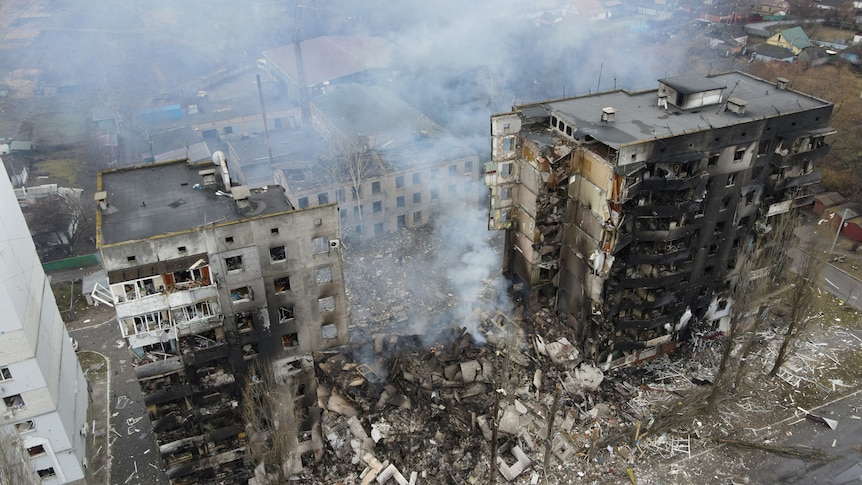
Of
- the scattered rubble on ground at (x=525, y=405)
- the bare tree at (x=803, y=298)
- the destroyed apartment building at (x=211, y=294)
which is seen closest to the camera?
the destroyed apartment building at (x=211, y=294)

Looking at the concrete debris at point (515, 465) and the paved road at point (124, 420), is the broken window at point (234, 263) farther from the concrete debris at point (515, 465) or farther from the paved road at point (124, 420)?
the concrete debris at point (515, 465)

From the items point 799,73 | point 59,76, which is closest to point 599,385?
point 799,73

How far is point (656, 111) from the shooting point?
36.5 meters

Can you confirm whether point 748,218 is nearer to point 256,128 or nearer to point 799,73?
point 799,73

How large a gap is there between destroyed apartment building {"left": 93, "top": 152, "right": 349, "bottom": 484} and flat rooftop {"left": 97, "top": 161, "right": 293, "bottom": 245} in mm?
56

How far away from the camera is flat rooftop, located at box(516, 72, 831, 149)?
33.9m

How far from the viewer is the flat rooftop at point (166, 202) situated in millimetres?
26922

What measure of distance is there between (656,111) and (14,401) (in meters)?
36.9

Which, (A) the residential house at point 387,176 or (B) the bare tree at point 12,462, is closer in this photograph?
(B) the bare tree at point 12,462

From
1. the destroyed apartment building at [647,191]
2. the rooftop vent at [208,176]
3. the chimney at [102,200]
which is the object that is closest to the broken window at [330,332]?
the rooftop vent at [208,176]

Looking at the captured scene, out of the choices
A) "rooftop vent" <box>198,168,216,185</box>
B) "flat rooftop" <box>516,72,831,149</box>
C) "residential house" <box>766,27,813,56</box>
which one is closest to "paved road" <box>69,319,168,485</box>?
"rooftop vent" <box>198,168,216,185</box>

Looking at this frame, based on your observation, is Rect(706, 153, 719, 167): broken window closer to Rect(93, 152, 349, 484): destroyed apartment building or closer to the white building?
Rect(93, 152, 349, 484): destroyed apartment building

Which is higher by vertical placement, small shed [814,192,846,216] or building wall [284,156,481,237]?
building wall [284,156,481,237]

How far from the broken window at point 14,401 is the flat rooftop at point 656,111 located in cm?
3069
